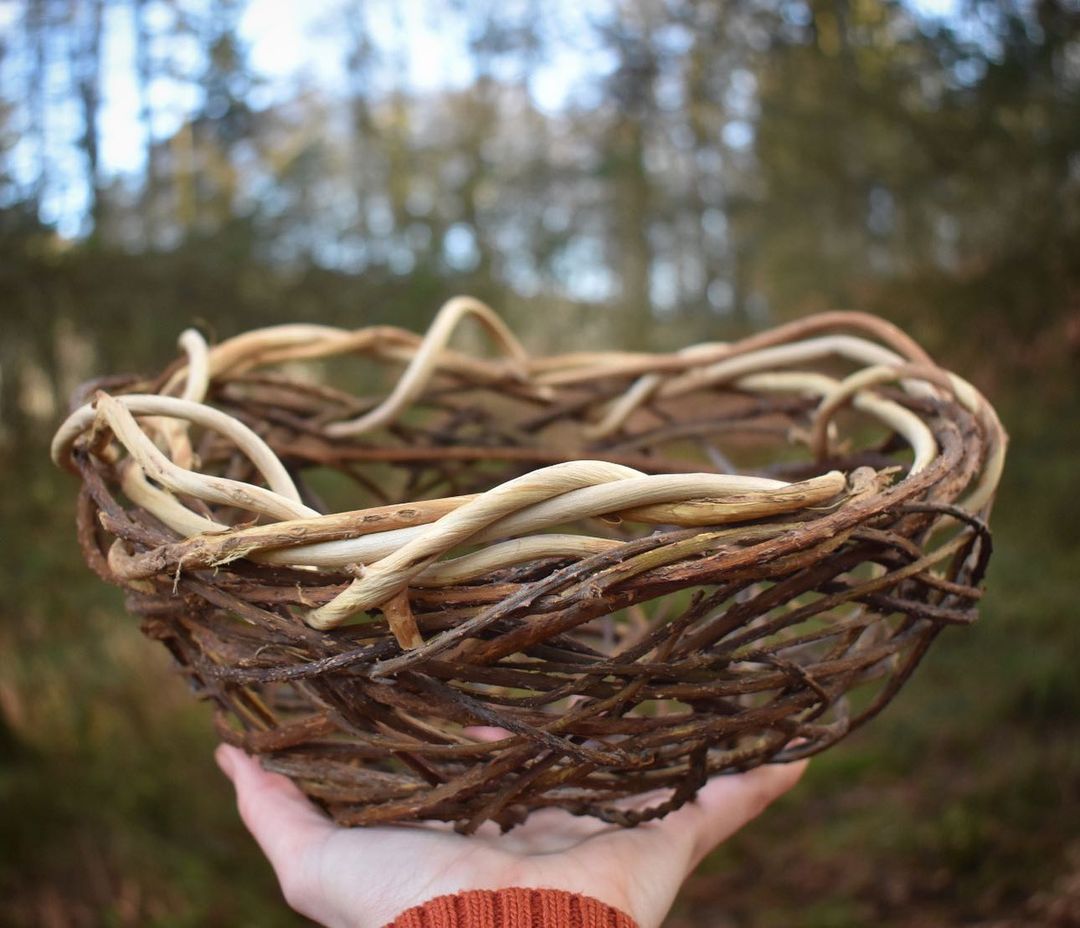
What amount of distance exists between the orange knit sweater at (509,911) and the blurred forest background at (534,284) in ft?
2.74

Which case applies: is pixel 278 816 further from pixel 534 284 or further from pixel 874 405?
pixel 534 284

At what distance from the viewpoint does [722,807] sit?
624 millimetres

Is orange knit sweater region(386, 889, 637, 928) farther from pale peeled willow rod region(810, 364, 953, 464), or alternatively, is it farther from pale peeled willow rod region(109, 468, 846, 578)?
pale peeled willow rod region(810, 364, 953, 464)

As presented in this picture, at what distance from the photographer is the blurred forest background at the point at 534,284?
120 centimetres

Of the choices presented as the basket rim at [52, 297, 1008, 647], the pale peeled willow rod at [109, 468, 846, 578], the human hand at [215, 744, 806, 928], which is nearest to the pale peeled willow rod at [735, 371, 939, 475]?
the basket rim at [52, 297, 1008, 647]

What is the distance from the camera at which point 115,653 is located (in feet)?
4.32

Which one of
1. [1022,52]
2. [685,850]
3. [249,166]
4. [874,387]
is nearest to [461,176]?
[249,166]

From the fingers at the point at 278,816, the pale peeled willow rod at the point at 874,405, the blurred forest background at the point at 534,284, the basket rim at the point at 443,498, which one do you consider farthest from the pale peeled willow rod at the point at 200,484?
the blurred forest background at the point at 534,284

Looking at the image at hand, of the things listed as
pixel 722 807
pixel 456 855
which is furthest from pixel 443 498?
pixel 722 807

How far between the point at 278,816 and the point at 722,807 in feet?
0.94

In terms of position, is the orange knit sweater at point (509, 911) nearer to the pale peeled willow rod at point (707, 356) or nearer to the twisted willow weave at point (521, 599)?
the twisted willow weave at point (521, 599)

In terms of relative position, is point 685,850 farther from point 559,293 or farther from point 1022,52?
point 559,293

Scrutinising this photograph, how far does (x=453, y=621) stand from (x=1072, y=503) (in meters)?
1.32

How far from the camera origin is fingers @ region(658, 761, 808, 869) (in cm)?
60
